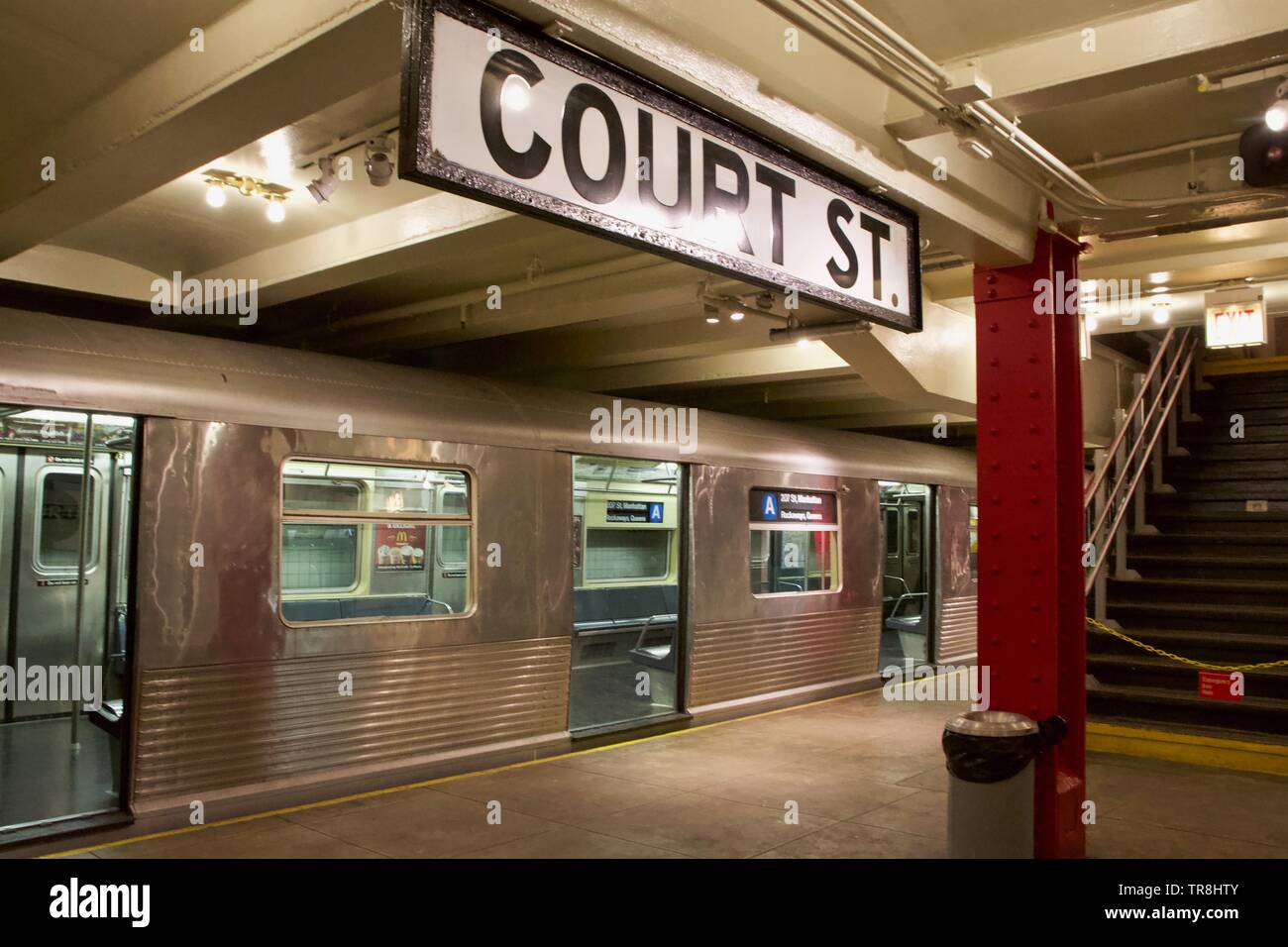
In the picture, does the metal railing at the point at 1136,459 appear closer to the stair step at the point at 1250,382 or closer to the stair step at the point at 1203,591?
the stair step at the point at 1203,591

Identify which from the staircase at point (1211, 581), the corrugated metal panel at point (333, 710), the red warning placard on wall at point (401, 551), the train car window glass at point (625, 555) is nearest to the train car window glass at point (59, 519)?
the red warning placard on wall at point (401, 551)

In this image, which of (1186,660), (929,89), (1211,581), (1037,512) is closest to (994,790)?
(1037,512)

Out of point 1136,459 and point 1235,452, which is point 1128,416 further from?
point 1235,452

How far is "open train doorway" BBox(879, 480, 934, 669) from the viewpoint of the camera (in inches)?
582

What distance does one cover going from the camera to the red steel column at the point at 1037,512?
4945mm

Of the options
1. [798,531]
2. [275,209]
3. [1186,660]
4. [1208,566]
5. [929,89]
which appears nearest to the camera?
[929,89]

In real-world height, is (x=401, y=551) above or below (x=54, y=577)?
above

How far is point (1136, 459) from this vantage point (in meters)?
9.79

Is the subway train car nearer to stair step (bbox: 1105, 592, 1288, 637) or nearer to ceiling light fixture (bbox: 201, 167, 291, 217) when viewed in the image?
ceiling light fixture (bbox: 201, 167, 291, 217)

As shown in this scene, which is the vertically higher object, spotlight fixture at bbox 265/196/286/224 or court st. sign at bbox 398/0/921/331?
spotlight fixture at bbox 265/196/286/224

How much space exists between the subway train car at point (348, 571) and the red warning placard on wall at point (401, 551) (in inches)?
1.2

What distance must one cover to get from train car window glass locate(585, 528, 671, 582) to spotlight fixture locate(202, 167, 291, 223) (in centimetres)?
758

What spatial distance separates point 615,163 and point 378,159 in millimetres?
2122

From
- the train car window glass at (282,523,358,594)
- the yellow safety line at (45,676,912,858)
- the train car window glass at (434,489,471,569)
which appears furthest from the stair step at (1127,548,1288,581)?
the train car window glass at (282,523,358,594)
